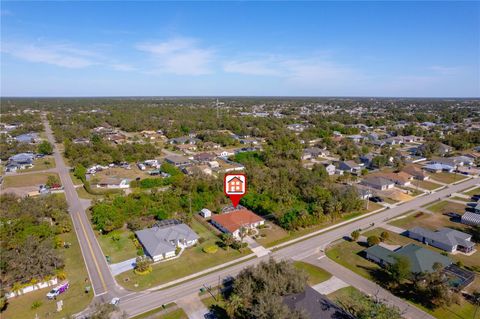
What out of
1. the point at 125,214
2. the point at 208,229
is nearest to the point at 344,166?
the point at 208,229

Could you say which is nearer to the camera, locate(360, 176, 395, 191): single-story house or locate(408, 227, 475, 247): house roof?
locate(408, 227, 475, 247): house roof

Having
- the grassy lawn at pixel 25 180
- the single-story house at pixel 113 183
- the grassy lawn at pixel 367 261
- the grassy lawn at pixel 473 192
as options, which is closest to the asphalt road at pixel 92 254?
the single-story house at pixel 113 183

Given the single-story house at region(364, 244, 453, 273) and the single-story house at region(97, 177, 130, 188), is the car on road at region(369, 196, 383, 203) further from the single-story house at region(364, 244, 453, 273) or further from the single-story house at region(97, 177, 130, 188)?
the single-story house at region(97, 177, 130, 188)

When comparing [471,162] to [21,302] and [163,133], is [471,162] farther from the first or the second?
[163,133]

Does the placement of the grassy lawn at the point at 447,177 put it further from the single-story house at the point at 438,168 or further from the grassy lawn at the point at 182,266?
the grassy lawn at the point at 182,266

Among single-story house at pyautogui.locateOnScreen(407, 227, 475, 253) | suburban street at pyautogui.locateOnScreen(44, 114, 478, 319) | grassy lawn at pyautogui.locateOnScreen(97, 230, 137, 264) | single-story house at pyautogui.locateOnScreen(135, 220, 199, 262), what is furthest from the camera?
single-story house at pyautogui.locateOnScreen(407, 227, 475, 253)

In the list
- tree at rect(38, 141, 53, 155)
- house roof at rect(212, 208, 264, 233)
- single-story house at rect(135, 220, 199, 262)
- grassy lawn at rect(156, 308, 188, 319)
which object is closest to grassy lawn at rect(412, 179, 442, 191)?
house roof at rect(212, 208, 264, 233)
